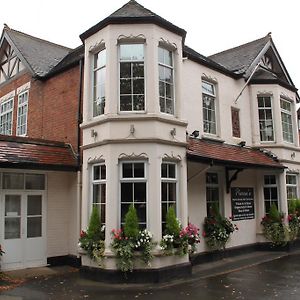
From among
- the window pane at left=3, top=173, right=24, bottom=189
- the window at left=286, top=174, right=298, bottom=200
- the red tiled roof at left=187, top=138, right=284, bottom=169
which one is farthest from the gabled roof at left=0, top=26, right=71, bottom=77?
the window at left=286, top=174, right=298, bottom=200

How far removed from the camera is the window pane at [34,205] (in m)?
11.1

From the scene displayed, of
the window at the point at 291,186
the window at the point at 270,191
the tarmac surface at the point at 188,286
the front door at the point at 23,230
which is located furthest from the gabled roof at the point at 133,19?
the window at the point at 291,186

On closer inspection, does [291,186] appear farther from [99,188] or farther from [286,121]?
[99,188]

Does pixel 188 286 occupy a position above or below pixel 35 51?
below

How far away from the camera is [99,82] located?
10789 millimetres

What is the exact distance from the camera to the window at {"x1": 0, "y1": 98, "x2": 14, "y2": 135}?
16.3m

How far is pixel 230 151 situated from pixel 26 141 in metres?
6.67

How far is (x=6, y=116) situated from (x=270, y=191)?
11457 mm

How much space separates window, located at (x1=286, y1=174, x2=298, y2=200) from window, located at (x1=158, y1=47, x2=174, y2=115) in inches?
290

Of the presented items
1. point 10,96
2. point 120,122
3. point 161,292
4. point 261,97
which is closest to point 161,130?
point 120,122

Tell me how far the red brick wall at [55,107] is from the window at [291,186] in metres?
8.78

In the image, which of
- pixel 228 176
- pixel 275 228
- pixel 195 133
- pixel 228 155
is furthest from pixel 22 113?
pixel 275 228

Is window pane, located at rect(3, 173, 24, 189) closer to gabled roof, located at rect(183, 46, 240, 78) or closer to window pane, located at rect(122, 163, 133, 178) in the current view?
window pane, located at rect(122, 163, 133, 178)

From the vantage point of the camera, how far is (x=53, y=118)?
13.2 metres
